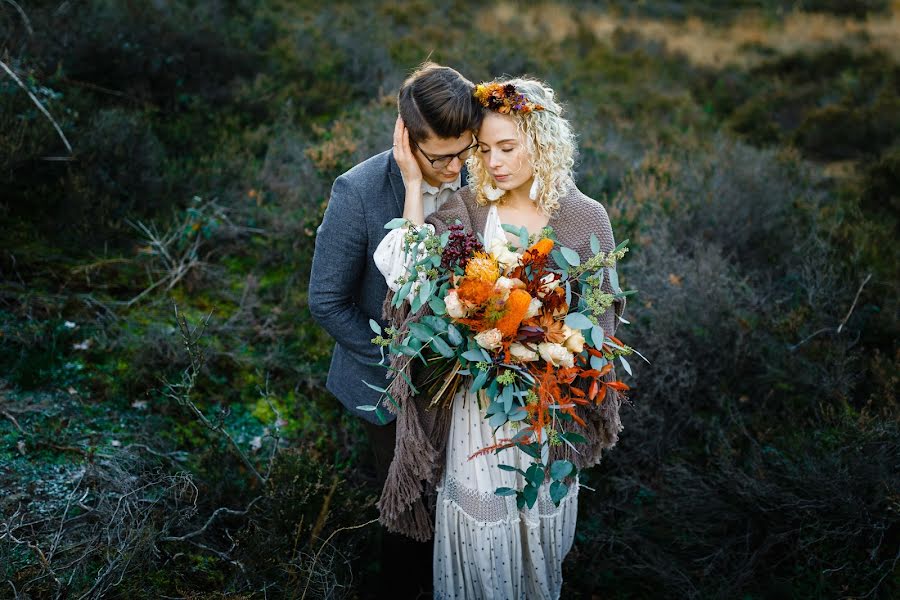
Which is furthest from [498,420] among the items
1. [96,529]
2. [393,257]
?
[96,529]

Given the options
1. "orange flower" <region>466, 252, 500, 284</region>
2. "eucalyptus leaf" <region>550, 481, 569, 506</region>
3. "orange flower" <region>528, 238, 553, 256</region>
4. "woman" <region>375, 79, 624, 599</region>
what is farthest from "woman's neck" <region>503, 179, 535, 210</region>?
"eucalyptus leaf" <region>550, 481, 569, 506</region>

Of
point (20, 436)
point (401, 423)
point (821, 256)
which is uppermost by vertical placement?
point (401, 423)

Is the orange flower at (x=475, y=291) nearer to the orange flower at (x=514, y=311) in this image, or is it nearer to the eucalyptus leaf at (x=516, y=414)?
the orange flower at (x=514, y=311)

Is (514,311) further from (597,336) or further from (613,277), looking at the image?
(613,277)

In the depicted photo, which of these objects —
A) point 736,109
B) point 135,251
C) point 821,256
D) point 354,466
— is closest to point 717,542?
point 354,466

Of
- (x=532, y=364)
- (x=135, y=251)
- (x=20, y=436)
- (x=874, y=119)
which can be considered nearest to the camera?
(x=532, y=364)

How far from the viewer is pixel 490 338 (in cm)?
195

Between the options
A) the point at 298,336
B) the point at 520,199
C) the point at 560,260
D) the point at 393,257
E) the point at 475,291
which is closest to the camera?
the point at 475,291

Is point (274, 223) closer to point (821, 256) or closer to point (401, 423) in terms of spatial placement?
point (401, 423)

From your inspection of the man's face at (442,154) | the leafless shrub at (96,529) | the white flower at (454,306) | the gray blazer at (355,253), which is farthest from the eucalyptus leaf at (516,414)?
the leafless shrub at (96,529)

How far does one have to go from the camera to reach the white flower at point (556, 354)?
1959mm

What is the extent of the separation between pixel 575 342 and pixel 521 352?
0.16m

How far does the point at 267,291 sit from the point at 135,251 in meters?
0.94

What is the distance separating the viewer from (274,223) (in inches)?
202
